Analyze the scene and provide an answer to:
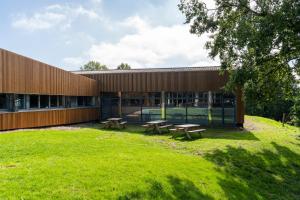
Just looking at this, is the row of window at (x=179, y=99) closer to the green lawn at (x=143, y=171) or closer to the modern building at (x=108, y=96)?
the modern building at (x=108, y=96)

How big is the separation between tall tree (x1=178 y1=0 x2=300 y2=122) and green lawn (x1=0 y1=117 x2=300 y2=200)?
4.05 m

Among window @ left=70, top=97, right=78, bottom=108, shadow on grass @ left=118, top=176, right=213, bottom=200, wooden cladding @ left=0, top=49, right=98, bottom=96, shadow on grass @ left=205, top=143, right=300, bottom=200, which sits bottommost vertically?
shadow on grass @ left=205, top=143, right=300, bottom=200

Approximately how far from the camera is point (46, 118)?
823 inches

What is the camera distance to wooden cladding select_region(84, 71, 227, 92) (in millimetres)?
24203

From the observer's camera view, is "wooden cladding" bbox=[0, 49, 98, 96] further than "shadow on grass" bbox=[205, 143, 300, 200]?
Yes

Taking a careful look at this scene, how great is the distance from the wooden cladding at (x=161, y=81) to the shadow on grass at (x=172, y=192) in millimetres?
15875

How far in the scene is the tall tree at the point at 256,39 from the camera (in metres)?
13.0

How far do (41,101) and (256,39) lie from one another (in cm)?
1392

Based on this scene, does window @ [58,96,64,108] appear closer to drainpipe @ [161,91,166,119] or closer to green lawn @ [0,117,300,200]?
drainpipe @ [161,91,166,119]

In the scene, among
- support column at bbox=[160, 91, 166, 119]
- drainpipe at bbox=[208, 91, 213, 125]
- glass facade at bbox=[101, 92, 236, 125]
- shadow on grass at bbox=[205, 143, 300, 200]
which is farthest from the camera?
support column at bbox=[160, 91, 166, 119]

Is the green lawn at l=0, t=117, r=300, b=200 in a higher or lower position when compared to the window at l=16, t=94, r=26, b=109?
lower

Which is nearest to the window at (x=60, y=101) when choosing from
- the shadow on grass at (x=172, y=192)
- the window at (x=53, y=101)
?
the window at (x=53, y=101)

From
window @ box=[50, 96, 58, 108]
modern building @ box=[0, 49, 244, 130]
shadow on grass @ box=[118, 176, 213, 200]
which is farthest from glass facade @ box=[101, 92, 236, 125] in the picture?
shadow on grass @ box=[118, 176, 213, 200]

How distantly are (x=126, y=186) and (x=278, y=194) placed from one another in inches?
220
